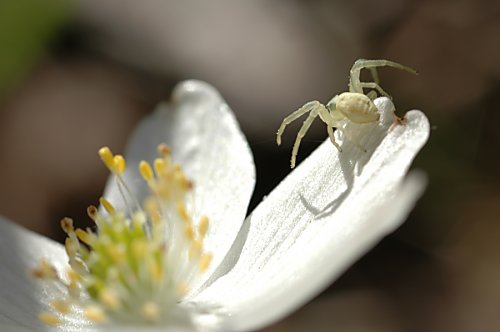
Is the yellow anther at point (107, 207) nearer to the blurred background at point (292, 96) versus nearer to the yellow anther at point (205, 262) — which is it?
the yellow anther at point (205, 262)

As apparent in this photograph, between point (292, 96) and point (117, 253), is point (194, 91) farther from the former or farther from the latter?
point (292, 96)

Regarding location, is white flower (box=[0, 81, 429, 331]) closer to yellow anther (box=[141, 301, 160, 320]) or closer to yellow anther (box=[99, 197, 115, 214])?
yellow anther (box=[141, 301, 160, 320])

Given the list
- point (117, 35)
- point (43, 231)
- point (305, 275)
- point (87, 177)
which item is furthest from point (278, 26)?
point (305, 275)

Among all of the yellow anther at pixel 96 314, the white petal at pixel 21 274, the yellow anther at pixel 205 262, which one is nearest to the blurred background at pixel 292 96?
the white petal at pixel 21 274

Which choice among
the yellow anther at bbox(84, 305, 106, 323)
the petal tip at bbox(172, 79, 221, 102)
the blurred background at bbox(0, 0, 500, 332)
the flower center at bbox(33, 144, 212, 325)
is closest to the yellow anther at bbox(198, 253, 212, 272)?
the flower center at bbox(33, 144, 212, 325)

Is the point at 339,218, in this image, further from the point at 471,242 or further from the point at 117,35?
the point at 117,35

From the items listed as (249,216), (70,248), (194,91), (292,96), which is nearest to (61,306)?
(70,248)
